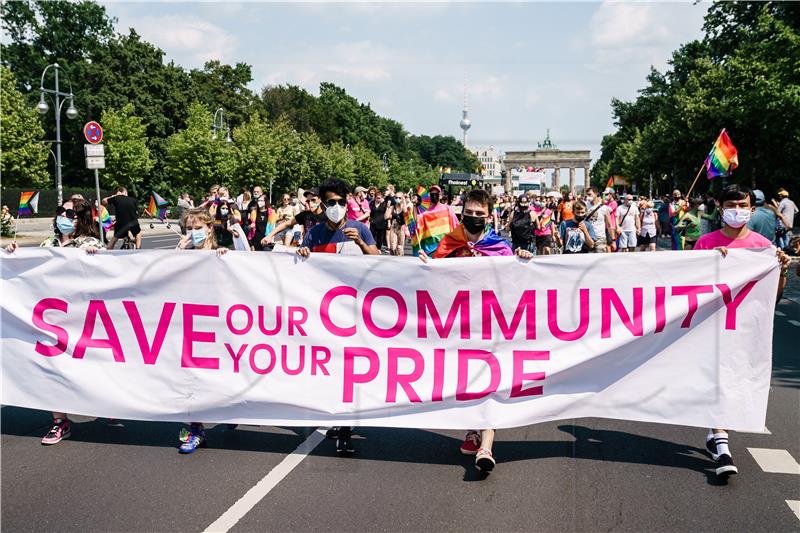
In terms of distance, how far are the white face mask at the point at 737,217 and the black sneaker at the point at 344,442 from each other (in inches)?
121

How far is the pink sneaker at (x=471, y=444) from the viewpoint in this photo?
5.67 meters

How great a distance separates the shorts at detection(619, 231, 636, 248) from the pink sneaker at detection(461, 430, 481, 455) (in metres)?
13.9

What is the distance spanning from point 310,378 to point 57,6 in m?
79.7

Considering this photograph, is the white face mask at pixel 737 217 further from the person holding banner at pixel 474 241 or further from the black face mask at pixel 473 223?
the black face mask at pixel 473 223

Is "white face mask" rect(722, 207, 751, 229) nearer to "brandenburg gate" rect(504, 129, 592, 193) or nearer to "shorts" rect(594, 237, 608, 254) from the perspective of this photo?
"shorts" rect(594, 237, 608, 254)

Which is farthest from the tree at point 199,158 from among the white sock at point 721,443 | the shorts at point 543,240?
the white sock at point 721,443

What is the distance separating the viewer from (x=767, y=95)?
946 inches

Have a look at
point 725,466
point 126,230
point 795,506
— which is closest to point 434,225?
point 725,466

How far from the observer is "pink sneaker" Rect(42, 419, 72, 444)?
5.94 meters

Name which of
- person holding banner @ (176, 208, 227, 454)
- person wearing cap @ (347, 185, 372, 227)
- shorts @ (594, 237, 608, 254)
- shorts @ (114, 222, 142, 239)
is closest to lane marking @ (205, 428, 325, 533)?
person holding banner @ (176, 208, 227, 454)

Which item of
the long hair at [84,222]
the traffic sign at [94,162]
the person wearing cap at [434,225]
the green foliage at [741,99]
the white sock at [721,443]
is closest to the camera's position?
the white sock at [721,443]

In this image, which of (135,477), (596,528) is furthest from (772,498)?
(135,477)

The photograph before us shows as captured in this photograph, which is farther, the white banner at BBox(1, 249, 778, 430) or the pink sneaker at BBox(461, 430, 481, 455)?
the pink sneaker at BBox(461, 430, 481, 455)

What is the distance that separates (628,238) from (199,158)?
3469 cm
